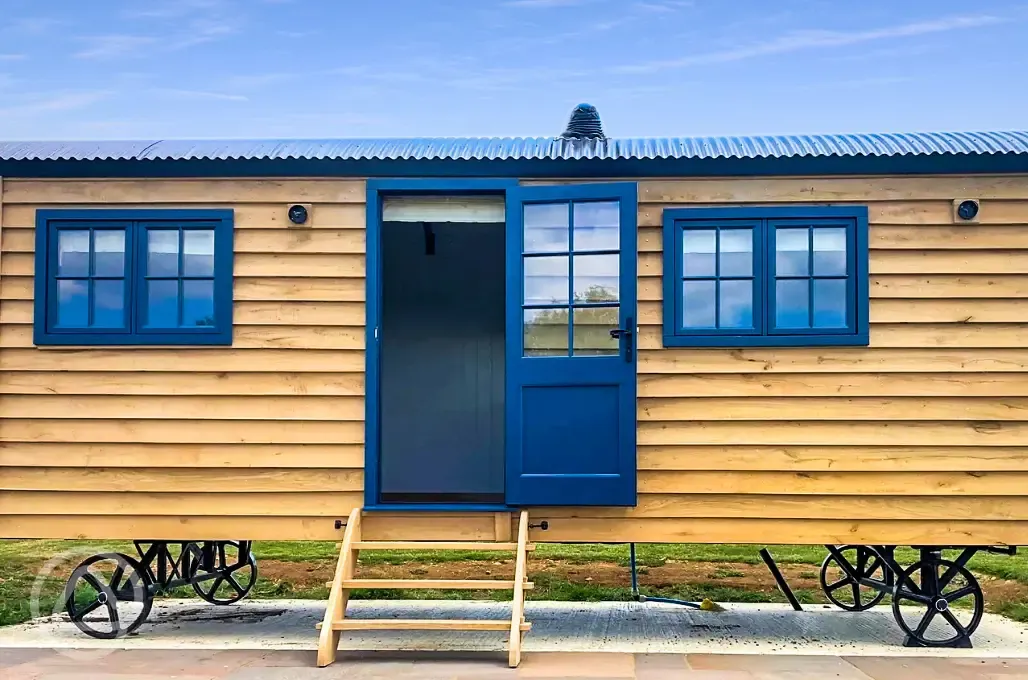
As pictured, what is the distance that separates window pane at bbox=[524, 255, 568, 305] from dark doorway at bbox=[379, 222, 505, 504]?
2.49 m

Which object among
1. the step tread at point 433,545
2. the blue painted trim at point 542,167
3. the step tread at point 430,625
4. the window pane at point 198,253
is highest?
→ the blue painted trim at point 542,167

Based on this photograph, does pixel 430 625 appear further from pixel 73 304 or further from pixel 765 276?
pixel 73 304

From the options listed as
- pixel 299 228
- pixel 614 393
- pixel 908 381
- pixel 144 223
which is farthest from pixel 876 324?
pixel 144 223

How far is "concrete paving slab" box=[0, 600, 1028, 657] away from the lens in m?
5.73

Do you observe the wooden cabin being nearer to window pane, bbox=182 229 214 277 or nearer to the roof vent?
window pane, bbox=182 229 214 277

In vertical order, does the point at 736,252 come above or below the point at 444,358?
above

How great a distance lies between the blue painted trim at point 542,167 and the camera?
5.56 m

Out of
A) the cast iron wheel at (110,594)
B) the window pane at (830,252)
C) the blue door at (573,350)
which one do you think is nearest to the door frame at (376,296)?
the blue door at (573,350)

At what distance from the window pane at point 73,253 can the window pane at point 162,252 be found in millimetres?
355

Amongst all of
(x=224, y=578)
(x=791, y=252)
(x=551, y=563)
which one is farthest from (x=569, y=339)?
(x=551, y=563)

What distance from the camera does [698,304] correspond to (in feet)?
18.4

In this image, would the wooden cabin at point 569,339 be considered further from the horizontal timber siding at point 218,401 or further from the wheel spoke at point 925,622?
the wheel spoke at point 925,622

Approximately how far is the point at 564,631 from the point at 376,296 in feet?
7.65

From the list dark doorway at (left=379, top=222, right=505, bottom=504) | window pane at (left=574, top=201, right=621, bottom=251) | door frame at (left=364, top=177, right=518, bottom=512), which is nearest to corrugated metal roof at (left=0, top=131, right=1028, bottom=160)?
door frame at (left=364, top=177, right=518, bottom=512)
